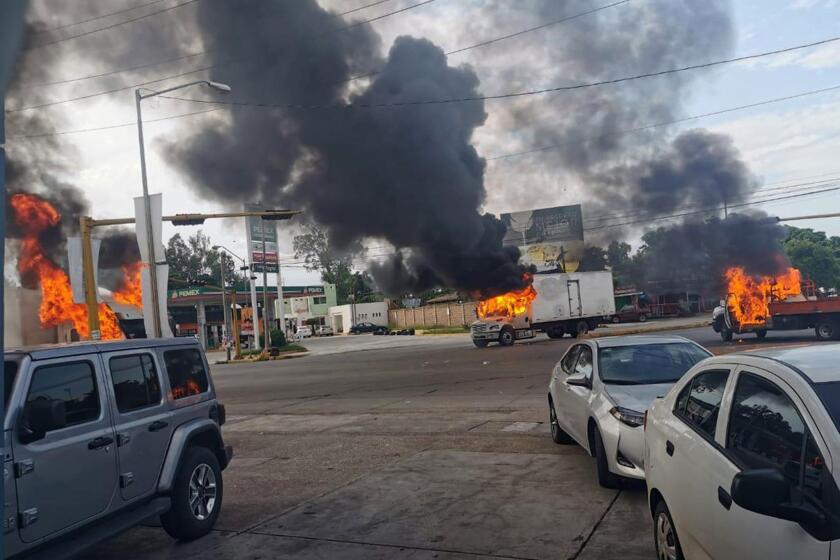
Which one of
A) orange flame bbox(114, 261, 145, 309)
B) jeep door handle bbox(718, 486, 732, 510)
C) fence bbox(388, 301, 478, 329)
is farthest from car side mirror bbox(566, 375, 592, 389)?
fence bbox(388, 301, 478, 329)

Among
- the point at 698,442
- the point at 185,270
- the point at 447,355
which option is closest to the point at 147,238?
the point at 447,355

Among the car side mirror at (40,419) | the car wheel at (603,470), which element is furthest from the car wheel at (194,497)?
the car wheel at (603,470)

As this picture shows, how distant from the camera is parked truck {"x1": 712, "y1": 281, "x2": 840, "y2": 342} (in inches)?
874

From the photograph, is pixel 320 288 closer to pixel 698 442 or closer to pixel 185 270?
pixel 185 270

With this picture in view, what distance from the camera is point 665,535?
3.95m

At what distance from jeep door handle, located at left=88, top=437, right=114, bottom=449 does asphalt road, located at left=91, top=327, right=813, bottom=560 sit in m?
1.16

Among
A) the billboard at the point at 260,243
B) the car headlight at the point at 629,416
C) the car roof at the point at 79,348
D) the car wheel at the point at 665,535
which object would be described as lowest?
the car wheel at the point at 665,535

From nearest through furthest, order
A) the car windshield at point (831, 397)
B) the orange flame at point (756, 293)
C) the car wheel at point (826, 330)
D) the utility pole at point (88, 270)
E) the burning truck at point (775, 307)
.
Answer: the car windshield at point (831, 397), the utility pole at point (88, 270), the car wheel at point (826, 330), the burning truck at point (775, 307), the orange flame at point (756, 293)

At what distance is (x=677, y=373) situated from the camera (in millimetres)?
6992

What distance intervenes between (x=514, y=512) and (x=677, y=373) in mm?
2468

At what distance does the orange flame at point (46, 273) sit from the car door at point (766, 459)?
78.4 feet

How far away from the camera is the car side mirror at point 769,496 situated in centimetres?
241

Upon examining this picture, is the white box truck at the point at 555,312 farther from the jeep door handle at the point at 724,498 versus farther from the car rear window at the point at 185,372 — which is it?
the jeep door handle at the point at 724,498

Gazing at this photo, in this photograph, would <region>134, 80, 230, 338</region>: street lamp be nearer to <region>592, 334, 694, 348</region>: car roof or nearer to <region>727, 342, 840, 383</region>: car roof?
<region>592, 334, 694, 348</region>: car roof
